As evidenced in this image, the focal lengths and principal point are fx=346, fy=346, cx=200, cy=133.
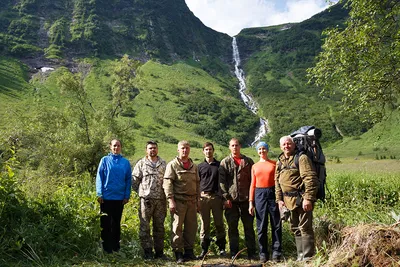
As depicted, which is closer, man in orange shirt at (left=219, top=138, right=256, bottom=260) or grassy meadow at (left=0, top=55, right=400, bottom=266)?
grassy meadow at (left=0, top=55, right=400, bottom=266)

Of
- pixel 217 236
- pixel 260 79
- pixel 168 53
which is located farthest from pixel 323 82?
pixel 168 53

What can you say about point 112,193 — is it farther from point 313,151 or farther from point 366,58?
point 366,58

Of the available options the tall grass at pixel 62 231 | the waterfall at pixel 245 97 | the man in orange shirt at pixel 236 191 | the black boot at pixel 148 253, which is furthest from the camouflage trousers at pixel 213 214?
the waterfall at pixel 245 97

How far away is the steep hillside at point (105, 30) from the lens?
10962 centimetres

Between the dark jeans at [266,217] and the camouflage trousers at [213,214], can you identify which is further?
the camouflage trousers at [213,214]

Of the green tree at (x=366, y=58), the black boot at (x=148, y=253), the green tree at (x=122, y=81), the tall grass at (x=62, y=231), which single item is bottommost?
the black boot at (x=148, y=253)

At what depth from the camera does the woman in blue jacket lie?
667 centimetres

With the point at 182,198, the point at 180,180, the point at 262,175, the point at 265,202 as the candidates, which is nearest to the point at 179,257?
the point at 182,198

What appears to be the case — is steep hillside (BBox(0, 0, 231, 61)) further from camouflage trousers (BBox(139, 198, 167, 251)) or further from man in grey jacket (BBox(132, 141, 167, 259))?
camouflage trousers (BBox(139, 198, 167, 251))

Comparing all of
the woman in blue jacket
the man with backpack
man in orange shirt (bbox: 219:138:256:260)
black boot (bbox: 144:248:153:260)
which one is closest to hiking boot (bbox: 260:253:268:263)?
man in orange shirt (bbox: 219:138:256:260)

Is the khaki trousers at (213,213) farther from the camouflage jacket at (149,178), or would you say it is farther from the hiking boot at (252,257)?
the camouflage jacket at (149,178)

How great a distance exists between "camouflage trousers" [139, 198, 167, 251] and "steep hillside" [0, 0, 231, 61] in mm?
106563

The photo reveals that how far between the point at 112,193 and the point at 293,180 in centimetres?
339

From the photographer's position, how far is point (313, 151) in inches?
234
